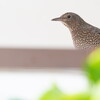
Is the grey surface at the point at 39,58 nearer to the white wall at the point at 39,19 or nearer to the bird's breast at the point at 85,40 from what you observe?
the bird's breast at the point at 85,40

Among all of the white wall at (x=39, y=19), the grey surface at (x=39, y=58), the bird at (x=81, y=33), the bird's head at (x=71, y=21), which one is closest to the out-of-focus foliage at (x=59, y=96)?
the grey surface at (x=39, y=58)

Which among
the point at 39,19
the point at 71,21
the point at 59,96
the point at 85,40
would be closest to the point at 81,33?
the point at 85,40

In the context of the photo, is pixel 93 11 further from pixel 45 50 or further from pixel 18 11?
pixel 45 50

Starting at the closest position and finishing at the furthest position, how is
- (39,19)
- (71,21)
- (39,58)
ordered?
1. (39,58)
2. (71,21)
3. (39,19)

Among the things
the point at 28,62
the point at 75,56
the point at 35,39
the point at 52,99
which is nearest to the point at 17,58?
the point at 28,62

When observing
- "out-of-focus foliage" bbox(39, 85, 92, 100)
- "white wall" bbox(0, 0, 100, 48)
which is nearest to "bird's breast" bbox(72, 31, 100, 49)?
"white wall" bbox(0, 0, 100, 48)

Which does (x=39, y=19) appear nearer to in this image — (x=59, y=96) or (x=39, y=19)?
(x=39, y=19)
